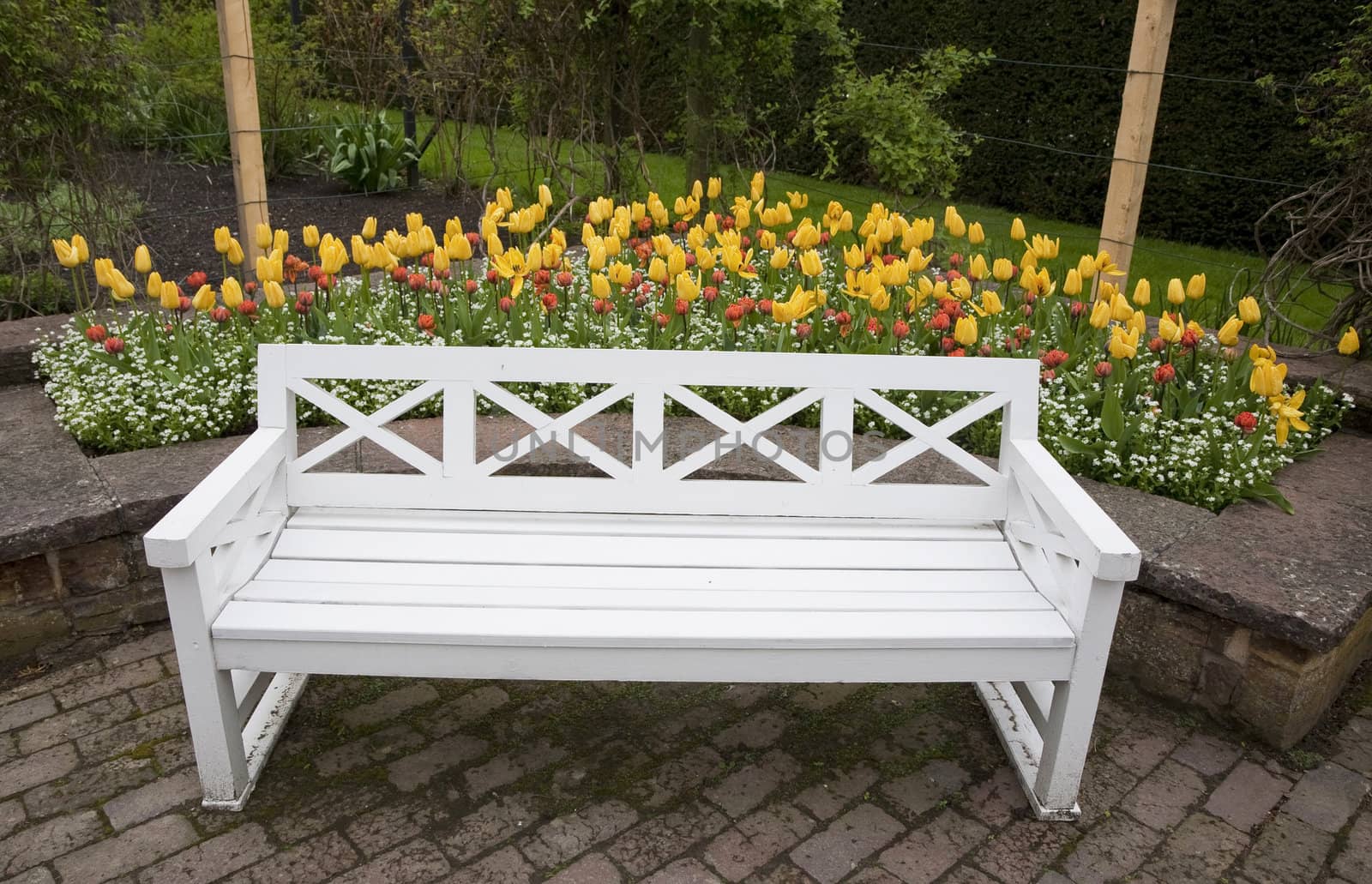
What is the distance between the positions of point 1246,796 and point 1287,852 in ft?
0.65

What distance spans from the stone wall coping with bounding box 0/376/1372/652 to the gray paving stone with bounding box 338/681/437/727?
0.72 meters

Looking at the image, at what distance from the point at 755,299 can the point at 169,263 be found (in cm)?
396

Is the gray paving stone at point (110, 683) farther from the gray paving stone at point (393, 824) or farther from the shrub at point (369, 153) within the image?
the shrub at point (369, 153)

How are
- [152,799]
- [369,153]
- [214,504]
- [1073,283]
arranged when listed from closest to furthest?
[214,504] < [152,799] < [1073,283] < [369,153]

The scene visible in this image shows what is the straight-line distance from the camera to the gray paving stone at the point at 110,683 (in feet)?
9.61

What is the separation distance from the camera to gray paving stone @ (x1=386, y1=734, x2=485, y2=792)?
2.63 meters

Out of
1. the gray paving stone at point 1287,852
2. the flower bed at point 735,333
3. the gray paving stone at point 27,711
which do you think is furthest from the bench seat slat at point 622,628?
Result: the flower bed at point 735,333

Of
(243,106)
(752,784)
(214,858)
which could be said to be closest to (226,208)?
(243,106)

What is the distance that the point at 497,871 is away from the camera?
235 centimetres

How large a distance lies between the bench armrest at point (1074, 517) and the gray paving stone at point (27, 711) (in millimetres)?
2528

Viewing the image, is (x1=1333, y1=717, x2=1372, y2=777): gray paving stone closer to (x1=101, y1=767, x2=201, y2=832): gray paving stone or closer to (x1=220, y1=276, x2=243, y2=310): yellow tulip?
(x1=101, y1=767, x2=201, y2=832): gray paving stone

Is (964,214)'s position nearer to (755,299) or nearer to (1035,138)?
(1035,138)

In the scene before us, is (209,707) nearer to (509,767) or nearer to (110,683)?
(509,767)

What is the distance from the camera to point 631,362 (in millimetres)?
2803
